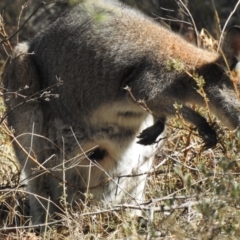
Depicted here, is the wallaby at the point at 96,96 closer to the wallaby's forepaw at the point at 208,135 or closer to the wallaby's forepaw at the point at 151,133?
the wallaby's forepaw at the point at 151,133

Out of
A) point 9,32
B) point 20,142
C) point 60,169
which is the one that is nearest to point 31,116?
point 20,142

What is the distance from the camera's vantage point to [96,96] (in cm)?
619

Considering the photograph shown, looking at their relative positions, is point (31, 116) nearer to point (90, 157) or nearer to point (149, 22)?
point (90, 157)

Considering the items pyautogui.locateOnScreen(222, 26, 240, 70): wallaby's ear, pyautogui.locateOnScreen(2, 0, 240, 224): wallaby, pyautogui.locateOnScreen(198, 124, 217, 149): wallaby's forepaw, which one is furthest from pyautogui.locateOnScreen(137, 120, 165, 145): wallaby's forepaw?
pyautogui.locateOnScreen(222, 26, 240, 70): wallaby's ear

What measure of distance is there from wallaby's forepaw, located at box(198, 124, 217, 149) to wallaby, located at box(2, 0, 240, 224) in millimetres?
254

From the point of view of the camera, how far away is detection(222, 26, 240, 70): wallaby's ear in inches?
215

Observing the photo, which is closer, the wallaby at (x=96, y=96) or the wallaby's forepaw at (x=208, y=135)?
the wallaby's forepaw at (x=208, y=135)

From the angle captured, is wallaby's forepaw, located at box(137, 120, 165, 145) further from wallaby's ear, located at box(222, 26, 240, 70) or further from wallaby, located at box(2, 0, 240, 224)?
wallaby's ear, located at box(222, 26, 240, 70)

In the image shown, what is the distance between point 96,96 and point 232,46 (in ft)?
3.78

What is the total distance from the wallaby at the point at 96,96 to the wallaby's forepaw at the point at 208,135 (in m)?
0.25

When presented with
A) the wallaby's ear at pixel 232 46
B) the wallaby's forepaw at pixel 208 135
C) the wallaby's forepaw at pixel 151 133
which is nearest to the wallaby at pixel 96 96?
the wallaby's forepaw at pixel 151 133

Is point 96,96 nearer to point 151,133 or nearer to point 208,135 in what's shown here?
point 151,133

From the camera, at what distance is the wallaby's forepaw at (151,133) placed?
574 cm

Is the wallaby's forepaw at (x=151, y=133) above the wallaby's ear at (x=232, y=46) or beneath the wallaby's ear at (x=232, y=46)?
beneath
